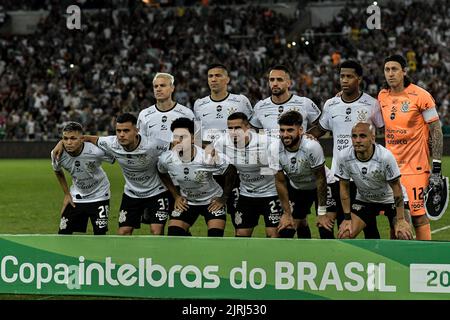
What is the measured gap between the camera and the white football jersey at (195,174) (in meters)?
9.79

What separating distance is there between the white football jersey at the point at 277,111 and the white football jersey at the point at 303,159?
2.33 feet

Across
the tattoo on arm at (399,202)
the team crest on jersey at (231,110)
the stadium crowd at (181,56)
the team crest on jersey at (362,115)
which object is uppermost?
the stadium crowd at (181,56)

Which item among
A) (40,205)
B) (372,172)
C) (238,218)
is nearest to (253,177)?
(238,218)

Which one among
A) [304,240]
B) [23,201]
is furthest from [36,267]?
[23,201]

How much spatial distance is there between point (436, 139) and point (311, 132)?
1.39 meters

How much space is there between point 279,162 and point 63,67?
1180 inches

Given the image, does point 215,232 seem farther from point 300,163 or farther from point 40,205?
point 40,205

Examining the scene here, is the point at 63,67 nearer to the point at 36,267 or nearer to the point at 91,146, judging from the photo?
the point at 91,146

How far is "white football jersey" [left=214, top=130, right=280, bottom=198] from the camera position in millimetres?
9812

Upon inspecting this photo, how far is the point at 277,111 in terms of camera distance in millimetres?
10289

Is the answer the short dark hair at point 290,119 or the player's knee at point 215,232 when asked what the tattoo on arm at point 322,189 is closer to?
the short dark hair at point 290,119

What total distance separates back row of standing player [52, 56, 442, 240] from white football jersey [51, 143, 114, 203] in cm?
17

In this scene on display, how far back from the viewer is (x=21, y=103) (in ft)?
117

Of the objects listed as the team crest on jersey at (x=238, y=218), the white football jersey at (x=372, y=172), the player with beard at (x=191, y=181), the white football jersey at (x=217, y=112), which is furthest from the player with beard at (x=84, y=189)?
the white football jersey at (x=372, y=172)
